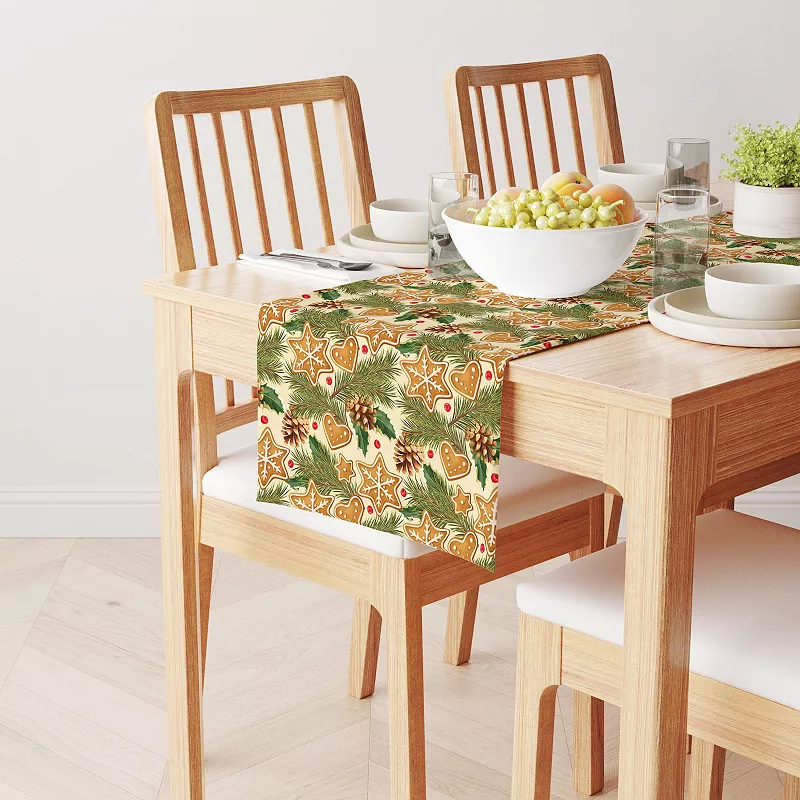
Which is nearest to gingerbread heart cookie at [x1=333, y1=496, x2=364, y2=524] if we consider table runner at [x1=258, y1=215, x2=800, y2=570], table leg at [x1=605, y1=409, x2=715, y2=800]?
table runner at [x1=258, y1=215, x2=800, y2=570]

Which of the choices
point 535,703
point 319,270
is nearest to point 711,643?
point 535,703

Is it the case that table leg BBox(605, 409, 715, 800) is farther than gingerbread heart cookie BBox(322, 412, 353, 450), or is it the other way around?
gingerbread heart cookie BBox(322, 412, 353, 450)

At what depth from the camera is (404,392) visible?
1.22 meters

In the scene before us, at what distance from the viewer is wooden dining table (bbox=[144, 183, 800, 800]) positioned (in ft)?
3.48

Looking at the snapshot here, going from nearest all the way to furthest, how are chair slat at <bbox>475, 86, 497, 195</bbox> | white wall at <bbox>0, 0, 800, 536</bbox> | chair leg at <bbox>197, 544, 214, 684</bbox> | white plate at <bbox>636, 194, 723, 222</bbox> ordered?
chair leg at <bbox>197, 544, 214, 684</bbox>, white plate at <bbox>636, 194, 723, 222</bbox>, chair slat at <bbox>475, 86, 497, 195</bbox>, white wall at <bbox>0, 0, 800, 536</bbox>

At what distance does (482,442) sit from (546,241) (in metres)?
0.26

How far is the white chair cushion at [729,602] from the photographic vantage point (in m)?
1.15

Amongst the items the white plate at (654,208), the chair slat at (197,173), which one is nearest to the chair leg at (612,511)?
the white plate at (654,208)

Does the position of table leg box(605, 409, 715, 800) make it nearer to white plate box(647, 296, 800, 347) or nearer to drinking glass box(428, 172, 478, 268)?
white plate box(647, 296, 800, 347)

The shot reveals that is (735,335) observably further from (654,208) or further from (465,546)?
(654,208)

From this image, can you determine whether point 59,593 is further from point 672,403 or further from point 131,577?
point 672,403

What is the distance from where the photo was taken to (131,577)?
267 centimetres

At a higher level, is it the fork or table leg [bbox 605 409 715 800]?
the fork

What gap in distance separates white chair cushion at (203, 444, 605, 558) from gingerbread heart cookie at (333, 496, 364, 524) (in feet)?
0.31
